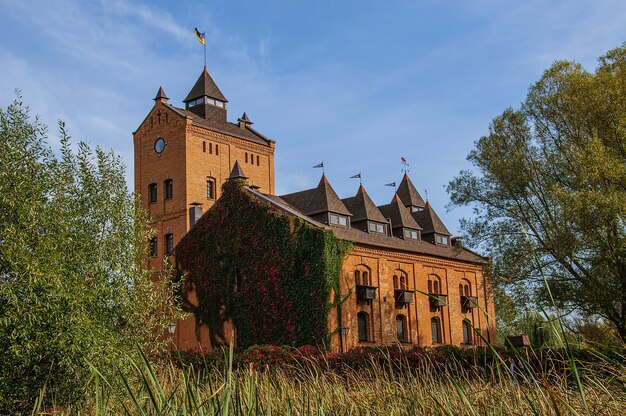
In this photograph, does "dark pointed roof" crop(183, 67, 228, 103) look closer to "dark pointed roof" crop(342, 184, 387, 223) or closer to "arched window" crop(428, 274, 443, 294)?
"dark pointed roof" crop(342, 184, 387, 223)

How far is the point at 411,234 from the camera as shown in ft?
139

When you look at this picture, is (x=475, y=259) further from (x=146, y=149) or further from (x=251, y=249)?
(x=146, y=149)

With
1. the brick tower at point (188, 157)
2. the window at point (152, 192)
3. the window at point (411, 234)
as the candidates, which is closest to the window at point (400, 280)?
the window at point (411, 234)

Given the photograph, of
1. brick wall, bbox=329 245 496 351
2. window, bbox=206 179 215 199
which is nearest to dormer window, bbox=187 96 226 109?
window, bbox=206 179 215 199

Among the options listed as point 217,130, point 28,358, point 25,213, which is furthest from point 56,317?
point 217,130

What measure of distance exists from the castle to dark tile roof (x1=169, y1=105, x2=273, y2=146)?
4.3 inches

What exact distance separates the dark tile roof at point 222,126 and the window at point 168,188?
14.1 feet

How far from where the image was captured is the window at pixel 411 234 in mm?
42094

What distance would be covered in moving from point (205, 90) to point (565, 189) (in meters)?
32.1

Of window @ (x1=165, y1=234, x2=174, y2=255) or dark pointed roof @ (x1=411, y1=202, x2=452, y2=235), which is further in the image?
window @ (x1=165, y1=234, x2=174, y2=255)

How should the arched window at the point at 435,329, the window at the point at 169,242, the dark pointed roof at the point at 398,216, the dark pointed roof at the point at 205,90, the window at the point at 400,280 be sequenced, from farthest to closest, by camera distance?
the dark pointed roof at the point at 205,90 < the window at the point at 169,242 < the dark pointed roof at the point at 398,216 < the arched window at the point at 435,329 < the window at the point at 400,280

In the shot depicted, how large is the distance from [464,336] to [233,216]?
15494 millimetres

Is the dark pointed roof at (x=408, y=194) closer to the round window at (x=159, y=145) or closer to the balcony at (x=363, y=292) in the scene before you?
the balcony at (x=363, y=292)

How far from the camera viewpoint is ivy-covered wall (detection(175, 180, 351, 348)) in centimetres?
3291
